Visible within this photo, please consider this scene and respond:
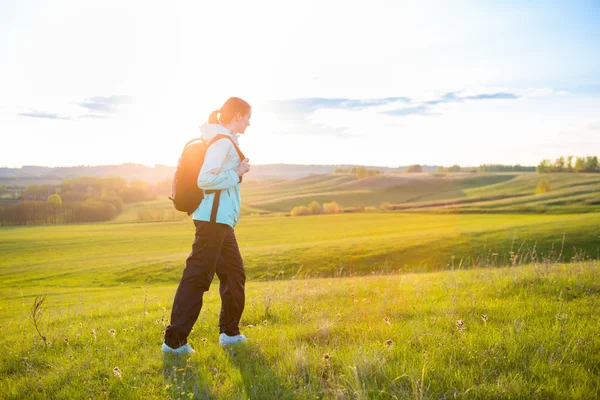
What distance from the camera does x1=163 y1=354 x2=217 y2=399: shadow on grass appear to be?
3.63 meters

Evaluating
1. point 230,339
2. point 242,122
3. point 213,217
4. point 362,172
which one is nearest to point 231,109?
point 242,122

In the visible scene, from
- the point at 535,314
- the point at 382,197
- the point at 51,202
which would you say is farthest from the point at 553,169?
the point at 535,314

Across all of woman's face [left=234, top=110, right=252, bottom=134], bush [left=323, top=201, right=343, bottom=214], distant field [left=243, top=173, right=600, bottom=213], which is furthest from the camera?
bush [left=323, top=201, right=343, bottom=214]

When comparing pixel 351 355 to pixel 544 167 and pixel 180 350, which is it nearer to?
pixel 180 350

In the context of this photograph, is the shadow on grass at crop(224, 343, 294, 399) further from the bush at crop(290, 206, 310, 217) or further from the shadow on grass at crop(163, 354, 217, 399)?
the bush at crop(290, 206, 310, 217)

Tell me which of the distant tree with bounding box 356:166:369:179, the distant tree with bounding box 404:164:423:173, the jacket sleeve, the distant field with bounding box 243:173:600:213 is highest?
the distant tree with bounding box 404:164:423:173

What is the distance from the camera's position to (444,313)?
5.48 m

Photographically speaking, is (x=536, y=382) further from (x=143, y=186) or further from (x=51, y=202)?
(x=143, y=186)

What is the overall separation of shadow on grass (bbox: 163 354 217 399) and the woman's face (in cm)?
273

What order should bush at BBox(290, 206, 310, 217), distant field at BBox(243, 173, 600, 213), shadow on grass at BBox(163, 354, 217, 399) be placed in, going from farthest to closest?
bush at BBox(290, 206, 310, 217) < distant field at BBox(243, 173, 600, 213) < shadow on grass at BBox(163, 354, 217, 399)

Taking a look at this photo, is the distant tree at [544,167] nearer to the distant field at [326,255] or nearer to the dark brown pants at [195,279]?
the distant field at [326,255]

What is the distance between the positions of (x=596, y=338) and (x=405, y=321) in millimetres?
2037

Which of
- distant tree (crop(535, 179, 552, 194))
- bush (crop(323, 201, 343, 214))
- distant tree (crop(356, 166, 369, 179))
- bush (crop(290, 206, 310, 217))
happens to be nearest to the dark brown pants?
bush (crop(290, 206, 310, 217))

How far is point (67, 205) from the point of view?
246 feet
